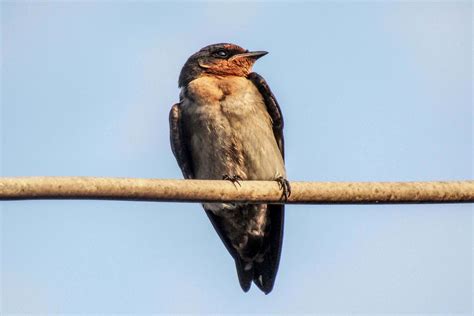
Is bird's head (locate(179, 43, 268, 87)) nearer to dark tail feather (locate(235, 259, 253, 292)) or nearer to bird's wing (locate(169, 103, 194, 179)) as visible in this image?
bird's wing (locate(169, 103, 194, 179))

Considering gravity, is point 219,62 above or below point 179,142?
above

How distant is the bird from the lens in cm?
886

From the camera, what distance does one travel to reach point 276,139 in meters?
9.33

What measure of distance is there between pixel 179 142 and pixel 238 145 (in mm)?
797

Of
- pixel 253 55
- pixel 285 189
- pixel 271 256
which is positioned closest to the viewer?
pixel 285 189

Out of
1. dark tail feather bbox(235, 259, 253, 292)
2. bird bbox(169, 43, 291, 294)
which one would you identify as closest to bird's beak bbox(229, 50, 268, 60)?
bird bbox(169, 43, 291, 294)

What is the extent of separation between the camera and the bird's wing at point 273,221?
911cm

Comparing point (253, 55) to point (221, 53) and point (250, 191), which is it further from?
point (250, 191)

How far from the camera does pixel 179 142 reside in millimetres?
9383

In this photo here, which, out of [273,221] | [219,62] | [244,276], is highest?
[219,62]

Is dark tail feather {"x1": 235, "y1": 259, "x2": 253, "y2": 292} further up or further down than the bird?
further down

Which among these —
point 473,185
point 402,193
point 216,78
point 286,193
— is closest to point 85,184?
point 286,193

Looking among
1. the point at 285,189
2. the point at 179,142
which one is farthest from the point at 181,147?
the point at 285,189

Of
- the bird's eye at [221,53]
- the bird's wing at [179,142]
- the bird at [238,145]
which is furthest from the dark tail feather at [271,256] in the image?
the bird's eye at [221,53]
